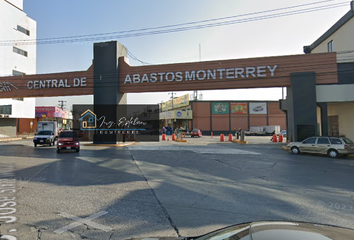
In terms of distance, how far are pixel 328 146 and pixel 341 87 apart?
6.59m

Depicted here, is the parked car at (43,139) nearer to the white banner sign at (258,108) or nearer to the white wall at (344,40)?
the white wall at (344,40)

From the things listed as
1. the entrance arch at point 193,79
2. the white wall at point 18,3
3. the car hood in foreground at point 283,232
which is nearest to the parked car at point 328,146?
the entrance arch at point 193,79

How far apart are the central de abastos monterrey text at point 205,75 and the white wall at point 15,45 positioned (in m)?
26.8

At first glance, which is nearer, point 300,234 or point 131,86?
point 300,234

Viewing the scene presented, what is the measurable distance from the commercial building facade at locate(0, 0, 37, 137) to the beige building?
40.0 metres

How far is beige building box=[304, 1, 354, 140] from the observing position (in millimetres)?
19594

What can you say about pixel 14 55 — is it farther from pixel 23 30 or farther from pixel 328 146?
pixel 328 146

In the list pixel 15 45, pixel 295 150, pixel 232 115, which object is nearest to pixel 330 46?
pixel 295 150

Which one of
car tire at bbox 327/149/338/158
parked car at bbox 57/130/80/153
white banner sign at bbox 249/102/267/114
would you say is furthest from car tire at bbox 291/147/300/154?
white banner sign at bbox 249/102/267/114

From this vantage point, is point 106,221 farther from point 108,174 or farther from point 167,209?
point 108,174

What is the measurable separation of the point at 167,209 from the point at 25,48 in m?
48.9

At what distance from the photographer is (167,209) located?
5.48 m

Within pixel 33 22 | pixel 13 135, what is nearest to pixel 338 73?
pixel 13 135

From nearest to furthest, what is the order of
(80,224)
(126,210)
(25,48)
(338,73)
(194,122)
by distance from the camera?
(80,224)
(126,210)
(338,73)
(25,48)
(194,122)
